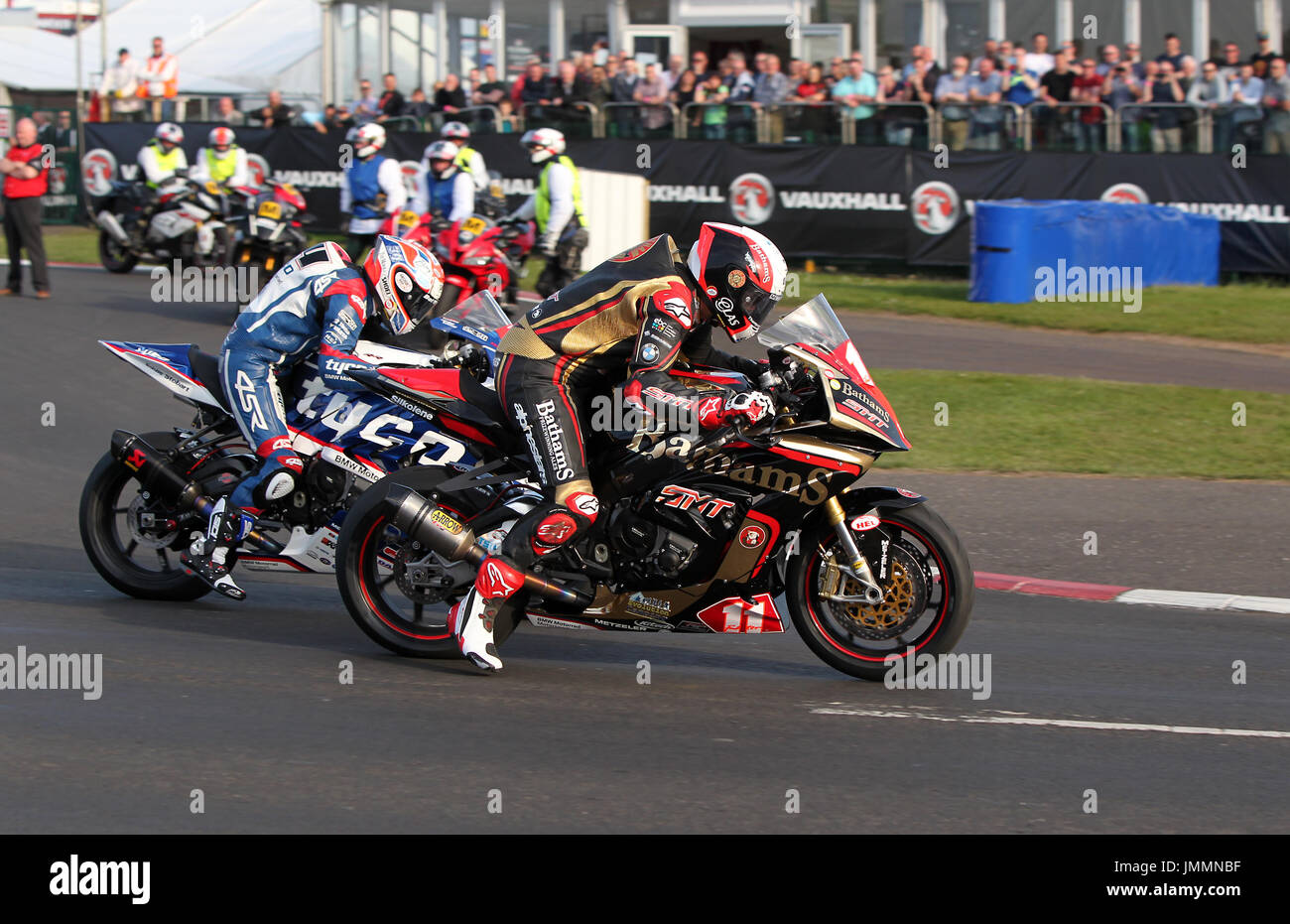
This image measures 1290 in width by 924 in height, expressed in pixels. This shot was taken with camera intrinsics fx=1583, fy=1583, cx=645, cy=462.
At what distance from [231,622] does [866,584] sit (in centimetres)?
305

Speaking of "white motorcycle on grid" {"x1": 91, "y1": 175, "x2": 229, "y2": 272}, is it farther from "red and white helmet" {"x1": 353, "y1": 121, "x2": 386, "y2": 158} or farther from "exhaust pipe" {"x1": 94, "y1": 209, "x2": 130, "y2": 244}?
"red and white helmet" {"x1": 353, "y1": 121, "x2": 386, "y2": 158}

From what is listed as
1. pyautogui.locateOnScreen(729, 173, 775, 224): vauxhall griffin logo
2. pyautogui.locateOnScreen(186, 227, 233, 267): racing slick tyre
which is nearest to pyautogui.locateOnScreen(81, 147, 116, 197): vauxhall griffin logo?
pyautogui.locateOnScreen(186, 227, 233, 267): racing slick tyre

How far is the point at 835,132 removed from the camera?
21.8 m

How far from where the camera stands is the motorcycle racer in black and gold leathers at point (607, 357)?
604cm

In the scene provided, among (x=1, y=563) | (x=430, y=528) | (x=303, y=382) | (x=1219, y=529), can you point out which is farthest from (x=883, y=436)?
(x=1, y=563)

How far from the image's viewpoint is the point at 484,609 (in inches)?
252

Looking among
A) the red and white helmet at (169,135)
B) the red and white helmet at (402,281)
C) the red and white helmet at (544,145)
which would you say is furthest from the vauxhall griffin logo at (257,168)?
the red and white helmet at (402,281)

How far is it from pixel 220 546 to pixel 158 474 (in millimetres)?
526

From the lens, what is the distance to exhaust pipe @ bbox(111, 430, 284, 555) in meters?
7.58

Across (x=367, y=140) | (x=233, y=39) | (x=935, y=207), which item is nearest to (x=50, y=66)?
(x=233, y=39)

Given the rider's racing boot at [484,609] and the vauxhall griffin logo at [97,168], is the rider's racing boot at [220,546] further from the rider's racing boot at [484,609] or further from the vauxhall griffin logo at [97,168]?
the vauxhall griffin logo at [97,168]

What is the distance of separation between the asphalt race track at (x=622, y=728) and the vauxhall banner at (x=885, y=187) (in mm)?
12284

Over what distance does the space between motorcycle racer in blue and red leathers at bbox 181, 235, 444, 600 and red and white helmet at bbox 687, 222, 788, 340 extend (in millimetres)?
1859

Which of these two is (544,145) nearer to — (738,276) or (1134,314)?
(1134,314)
